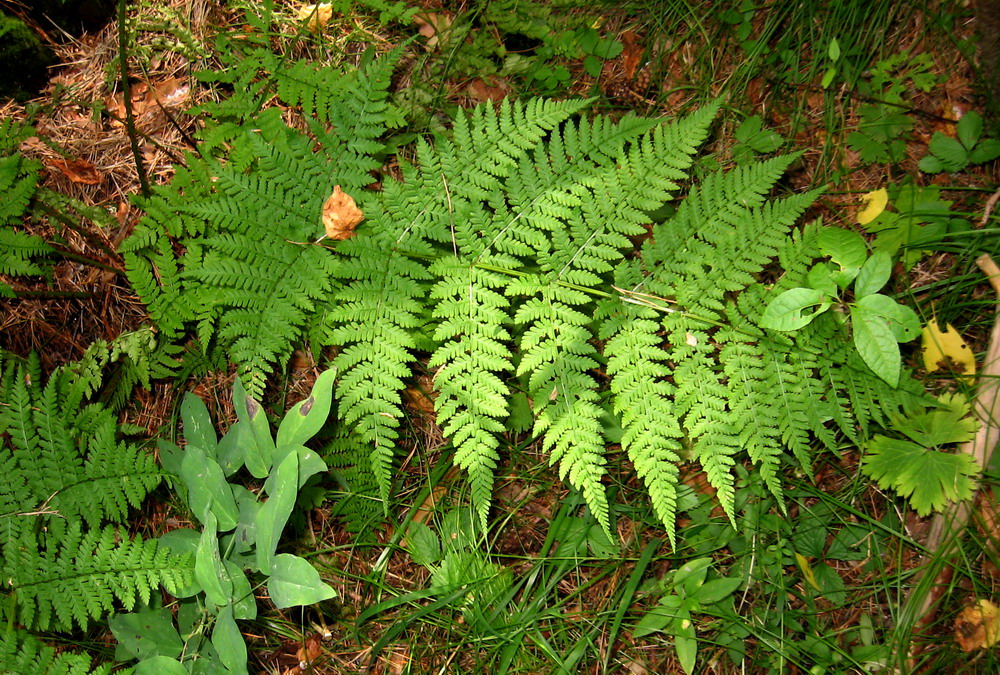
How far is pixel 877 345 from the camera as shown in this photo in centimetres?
255

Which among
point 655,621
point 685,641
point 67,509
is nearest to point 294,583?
point 67,509

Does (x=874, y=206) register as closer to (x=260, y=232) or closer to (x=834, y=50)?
(x=834, y=50)

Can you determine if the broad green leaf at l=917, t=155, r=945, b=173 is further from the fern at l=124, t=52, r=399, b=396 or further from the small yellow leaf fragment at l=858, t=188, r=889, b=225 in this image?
the fern at l=124, t=52, r=399, b=396

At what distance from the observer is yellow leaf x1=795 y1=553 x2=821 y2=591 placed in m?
2.89

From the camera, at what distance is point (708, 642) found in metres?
2.88

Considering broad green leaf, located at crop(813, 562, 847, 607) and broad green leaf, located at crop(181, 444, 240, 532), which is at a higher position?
broad green leaf, located at crop(181, 444, 240, 532)

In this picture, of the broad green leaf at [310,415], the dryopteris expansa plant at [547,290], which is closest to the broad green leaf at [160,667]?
the broad green leaf at [310,415]

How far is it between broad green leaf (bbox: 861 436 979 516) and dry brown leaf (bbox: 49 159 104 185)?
149 inches

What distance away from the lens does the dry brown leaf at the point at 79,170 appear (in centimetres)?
329

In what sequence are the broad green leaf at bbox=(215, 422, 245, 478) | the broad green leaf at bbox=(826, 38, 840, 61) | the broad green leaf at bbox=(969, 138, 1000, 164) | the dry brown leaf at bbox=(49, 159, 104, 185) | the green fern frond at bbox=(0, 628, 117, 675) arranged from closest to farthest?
the green fern frond at bbox=(0, 628, 117, 675) < the broad green leaf at bbox=(215, 422, 245, 478) < the broad green leaf at bbox=(969, 138, 1000, 164) < the broad green leaf at bbox=(826, 38, 840, 61) < the dry brown leaf at bbox=(49, 159, 104, 185)

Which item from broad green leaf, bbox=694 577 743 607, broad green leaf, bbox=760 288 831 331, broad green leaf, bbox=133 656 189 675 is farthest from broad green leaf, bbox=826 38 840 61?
broad green leaf, bbox=133 656 189 675

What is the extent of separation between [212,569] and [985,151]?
143 inches

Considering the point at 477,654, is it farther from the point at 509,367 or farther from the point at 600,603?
the point at 509,367

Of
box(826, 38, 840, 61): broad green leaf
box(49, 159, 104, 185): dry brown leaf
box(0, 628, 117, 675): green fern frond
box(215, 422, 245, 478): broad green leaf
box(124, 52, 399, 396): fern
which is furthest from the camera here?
box(49, 159, 104, 185): dry brown leaf
